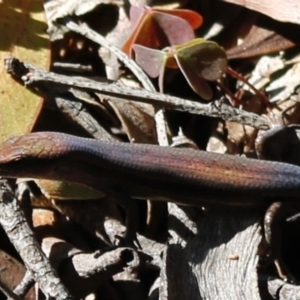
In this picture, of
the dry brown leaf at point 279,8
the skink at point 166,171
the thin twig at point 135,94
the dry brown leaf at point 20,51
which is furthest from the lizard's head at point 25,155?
the dry brown leaf at point 279,8

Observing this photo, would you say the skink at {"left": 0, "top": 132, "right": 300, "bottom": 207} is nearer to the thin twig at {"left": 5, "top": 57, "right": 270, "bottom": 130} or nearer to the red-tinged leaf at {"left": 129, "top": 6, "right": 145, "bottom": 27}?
the thin twig at {"left": 5, "top": 57, "right": 270, "bottom": 130}

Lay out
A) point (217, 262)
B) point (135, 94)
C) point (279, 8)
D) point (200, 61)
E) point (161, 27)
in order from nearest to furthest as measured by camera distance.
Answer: point (217, 262), point (135, 94), point (200, 61), point (279, 8), point (161, 27)

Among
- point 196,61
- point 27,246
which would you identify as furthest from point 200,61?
point 27,246

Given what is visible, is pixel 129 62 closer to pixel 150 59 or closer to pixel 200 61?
pixel 150 59

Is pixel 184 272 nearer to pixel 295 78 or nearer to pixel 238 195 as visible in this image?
pixel 238 195

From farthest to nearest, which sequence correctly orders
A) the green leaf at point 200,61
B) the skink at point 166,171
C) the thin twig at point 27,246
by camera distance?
the green leaf at point 200,61
the skink at point 166,171
the thin twig at point 27,246

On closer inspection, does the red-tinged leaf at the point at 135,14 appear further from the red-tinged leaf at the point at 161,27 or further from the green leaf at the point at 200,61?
the green leaf at the point at 200,61
